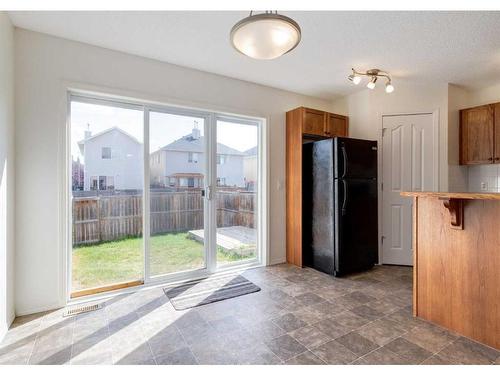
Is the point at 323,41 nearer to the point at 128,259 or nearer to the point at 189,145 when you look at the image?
the point at 189,145

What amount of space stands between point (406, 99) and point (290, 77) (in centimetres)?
172

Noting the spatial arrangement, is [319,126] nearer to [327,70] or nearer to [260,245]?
[327,70]

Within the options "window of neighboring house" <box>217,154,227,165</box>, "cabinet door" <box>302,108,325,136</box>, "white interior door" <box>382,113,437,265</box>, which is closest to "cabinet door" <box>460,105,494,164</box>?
"white interior door" <box>382,113,437,265</box>

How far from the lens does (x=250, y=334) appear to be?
205 centimetres

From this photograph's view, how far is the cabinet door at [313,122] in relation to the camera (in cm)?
361

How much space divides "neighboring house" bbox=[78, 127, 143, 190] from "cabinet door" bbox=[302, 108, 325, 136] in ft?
6.98

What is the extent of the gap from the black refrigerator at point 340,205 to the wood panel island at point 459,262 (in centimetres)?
102

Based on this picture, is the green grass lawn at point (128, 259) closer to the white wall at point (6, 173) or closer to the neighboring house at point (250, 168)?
the white wall at point (6, 173)

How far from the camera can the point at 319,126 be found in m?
3.73

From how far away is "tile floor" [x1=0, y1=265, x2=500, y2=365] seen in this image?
177 centimetres

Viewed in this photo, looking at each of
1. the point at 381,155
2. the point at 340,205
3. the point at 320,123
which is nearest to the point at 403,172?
the point at 381,155

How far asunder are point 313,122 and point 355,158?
2.52 feet

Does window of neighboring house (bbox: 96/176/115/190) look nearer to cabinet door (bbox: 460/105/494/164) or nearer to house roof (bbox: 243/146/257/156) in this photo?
house roof (bbox: 243/146/257/156)

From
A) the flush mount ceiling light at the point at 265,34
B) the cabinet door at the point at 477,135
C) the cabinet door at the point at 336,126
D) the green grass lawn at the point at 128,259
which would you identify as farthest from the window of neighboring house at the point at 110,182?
the cabinet door at the point at 477,135
